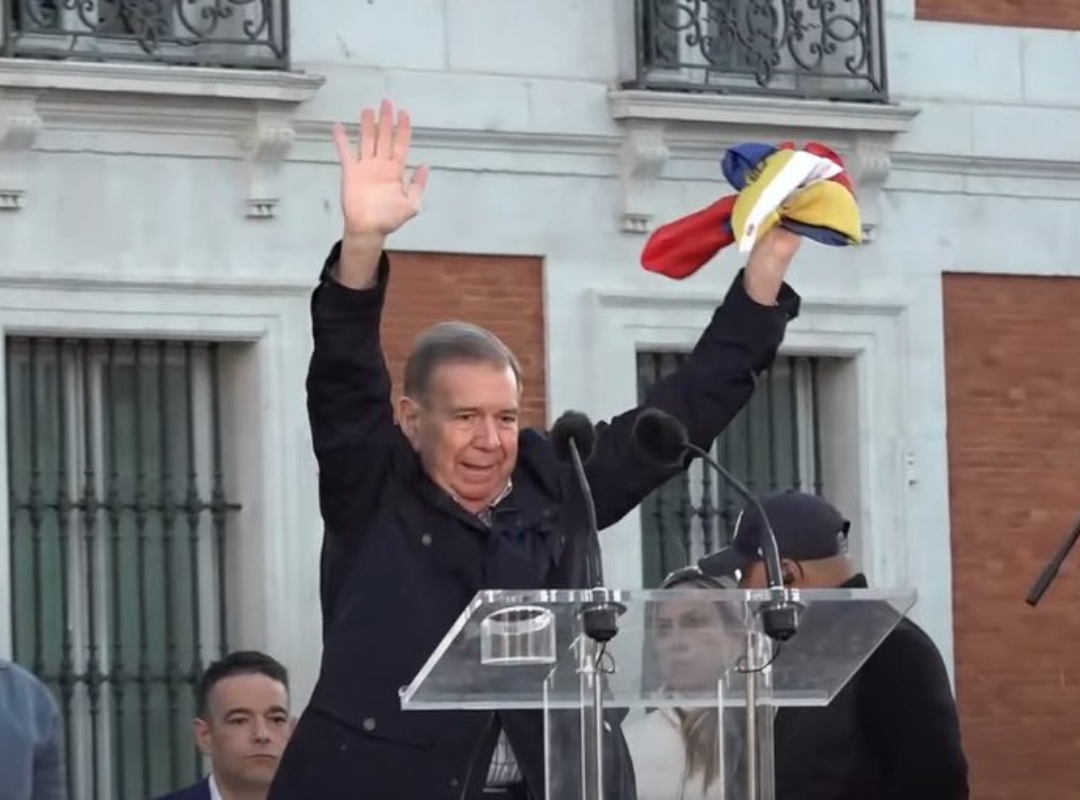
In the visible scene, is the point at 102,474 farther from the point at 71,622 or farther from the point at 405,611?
the point at 405,611

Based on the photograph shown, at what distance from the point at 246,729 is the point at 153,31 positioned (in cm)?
413

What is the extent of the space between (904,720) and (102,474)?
22.5 feet

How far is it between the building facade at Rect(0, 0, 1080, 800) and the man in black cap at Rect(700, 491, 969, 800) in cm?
634

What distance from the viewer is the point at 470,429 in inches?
315

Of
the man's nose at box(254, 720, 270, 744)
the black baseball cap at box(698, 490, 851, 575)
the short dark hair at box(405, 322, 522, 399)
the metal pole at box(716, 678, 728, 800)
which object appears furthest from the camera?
the man's nose at box(254, 720, 270, 744)

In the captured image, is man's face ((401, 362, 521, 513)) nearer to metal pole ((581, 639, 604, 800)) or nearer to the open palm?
the open palm

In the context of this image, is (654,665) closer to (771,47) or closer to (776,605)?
(776,605)

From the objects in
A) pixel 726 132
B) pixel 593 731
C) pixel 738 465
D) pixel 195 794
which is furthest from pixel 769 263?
pixel 738 465

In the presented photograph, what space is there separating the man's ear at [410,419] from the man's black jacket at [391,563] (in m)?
0.03

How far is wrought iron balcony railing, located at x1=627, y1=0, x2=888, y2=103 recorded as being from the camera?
54.2 feet

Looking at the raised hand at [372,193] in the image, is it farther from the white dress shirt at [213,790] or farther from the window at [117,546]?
the window at [117,546]

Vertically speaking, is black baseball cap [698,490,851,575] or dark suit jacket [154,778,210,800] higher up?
black baseball cap [698,490,851,575]

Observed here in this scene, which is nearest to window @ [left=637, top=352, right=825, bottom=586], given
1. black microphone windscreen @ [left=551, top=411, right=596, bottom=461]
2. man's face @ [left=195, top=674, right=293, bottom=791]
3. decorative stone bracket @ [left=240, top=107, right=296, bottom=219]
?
decorative stone bracket @ [left=240, top=107, right=296, bottom=219]

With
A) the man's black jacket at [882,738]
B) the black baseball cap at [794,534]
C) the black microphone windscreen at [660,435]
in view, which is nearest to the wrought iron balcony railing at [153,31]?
the black baseball cap at [794,534]
